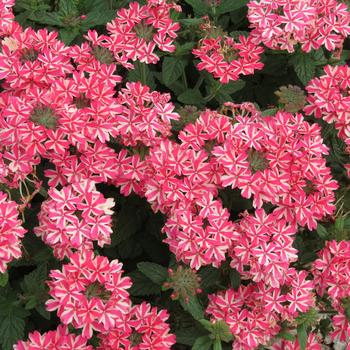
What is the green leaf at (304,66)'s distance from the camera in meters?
2.89

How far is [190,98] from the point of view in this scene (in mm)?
2865

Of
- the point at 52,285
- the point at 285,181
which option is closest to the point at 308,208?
the point at 285,181

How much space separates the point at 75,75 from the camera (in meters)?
2.45

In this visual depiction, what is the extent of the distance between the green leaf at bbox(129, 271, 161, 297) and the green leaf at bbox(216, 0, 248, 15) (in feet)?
4.18

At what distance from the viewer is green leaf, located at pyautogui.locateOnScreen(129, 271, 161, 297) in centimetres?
250

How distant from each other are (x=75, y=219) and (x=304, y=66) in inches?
52.7

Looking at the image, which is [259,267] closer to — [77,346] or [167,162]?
[167,162]

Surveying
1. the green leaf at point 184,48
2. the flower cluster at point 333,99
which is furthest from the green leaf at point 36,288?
the flower cluster at point 333,99

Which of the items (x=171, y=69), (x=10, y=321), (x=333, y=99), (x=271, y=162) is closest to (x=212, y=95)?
(x=171, y=69)

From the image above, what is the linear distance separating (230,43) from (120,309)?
1271 millimetres

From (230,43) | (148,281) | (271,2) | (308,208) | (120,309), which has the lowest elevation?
(148,281)

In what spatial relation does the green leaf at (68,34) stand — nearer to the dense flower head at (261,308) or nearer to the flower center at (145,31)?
the flower center at (145,31)

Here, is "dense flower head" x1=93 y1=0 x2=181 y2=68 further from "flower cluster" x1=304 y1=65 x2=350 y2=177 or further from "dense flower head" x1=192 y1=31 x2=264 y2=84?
"flower cluster" x1=304 y1=65 x2=350 y2=177

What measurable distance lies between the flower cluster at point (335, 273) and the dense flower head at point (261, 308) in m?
0.08
